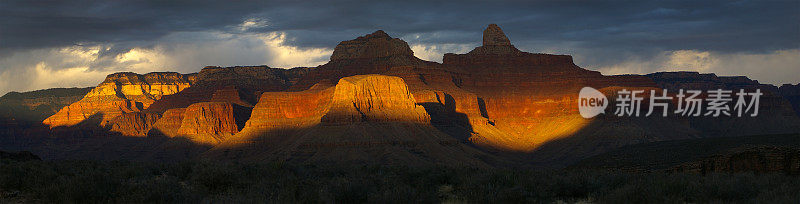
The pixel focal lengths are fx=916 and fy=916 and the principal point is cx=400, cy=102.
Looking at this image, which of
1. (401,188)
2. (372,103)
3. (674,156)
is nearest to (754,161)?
(674,156)

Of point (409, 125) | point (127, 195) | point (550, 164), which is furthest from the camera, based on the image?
point (409, 125)

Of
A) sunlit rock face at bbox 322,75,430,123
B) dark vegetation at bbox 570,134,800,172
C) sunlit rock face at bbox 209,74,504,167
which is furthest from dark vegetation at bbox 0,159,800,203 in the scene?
sunlit rock face at bbox 322,75,430,123

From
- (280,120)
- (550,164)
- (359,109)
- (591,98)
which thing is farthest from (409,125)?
(591,98)

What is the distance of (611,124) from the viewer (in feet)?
554

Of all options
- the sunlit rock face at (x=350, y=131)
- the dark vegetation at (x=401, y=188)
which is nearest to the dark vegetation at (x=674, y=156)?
the dark vegetation at (x=401, y=188)

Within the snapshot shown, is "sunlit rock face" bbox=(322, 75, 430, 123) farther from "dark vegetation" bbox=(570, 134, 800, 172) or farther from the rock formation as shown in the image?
the rock formation

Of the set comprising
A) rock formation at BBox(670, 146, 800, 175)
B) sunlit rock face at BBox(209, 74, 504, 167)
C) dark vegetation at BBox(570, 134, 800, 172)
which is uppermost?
rock formation at BBox(670, 146, 800, 175)

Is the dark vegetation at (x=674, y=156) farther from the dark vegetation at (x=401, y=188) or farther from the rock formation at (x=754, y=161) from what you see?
the dark vegetation at (x=401, y=188)

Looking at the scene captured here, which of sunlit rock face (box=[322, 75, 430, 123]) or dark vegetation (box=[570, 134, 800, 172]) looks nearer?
dark vegetation (box=[570, 134, 800, 172])

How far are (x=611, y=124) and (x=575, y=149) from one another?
49.7 feet

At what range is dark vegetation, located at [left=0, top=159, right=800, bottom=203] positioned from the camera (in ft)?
92.8

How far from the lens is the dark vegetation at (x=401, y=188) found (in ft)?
92.8

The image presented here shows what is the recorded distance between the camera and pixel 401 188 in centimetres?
2977

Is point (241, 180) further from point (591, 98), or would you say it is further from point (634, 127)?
point (591, 98)
